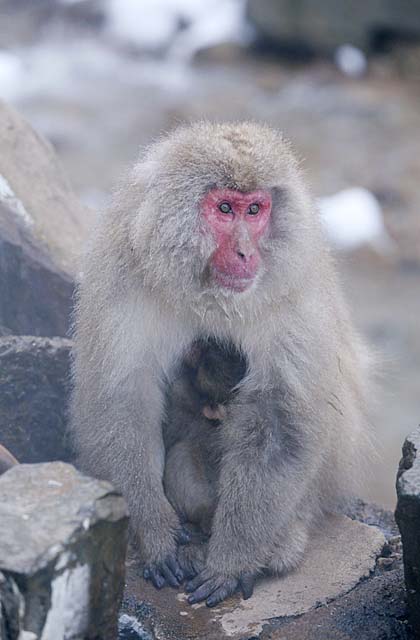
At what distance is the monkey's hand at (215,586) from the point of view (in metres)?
3.85

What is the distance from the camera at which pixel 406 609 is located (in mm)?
3516

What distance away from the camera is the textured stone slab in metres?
3.66

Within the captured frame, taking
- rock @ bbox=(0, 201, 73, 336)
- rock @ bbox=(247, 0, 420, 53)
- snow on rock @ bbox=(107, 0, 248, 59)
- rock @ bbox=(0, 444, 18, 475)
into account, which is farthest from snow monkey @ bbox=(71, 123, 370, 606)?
snow on rock @ bbox=(107, 0, 248, 59)

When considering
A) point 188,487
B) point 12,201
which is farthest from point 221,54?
point 188,487

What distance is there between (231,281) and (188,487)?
→ 95 centimetres

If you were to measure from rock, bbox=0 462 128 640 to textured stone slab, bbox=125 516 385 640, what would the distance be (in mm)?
709

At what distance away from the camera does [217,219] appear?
3676mm

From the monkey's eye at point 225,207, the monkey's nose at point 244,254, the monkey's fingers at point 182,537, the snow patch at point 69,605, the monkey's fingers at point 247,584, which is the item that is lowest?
the snow patch at point 69,605

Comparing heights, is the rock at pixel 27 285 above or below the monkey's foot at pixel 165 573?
above

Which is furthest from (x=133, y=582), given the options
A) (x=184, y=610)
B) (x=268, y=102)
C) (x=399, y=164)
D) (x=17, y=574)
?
(x=268, y=102)

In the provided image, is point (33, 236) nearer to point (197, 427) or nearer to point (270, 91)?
point (197, 427)

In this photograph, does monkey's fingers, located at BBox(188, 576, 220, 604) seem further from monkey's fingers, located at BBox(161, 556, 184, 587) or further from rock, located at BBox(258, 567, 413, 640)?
rock, located at BBox(258, 567, 413, 640)

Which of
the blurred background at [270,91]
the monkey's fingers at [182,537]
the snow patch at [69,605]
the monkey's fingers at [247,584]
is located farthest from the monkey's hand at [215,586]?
the blurred background at [270,91]

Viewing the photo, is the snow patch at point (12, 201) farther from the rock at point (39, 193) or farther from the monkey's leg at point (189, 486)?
the monkey's leg at point (189, 486)
